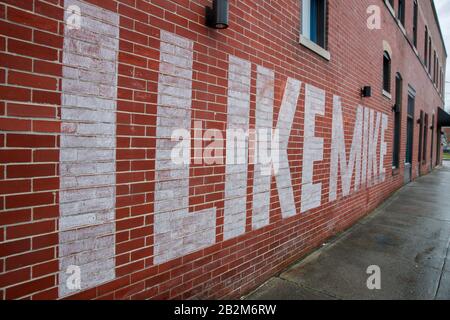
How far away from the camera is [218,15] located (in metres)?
2.67

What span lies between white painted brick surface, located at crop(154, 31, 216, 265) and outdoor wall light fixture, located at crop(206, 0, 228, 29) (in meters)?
0.28

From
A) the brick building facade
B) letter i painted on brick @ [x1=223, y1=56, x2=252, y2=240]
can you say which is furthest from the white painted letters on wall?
letter i painted on brick @ [x1=223, y1=56, x2=252, y2=240]

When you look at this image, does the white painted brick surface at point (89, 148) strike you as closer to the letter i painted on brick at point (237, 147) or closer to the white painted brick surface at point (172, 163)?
the white painted brick surface at point (172, 163)

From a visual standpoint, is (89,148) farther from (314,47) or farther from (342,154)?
(342,154)

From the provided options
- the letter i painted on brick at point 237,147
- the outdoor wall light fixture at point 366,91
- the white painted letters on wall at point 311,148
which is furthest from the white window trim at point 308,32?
the outdoor wall light fixture at point 366,91

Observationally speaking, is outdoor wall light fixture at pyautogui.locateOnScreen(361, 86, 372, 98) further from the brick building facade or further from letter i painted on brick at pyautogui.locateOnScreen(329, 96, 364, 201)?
the brick building facade

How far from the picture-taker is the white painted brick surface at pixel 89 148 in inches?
74.8

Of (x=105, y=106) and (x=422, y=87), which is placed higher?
(x=422, y=87)

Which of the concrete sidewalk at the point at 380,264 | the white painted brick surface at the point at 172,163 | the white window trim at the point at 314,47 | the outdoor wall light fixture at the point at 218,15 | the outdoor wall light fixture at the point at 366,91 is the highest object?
the white window trim at the point at 314,47

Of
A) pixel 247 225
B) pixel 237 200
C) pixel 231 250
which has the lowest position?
pixel 231 250

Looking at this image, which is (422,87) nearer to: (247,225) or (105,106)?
(247,225)

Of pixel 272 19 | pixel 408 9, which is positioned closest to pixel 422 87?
pixel 408 9
